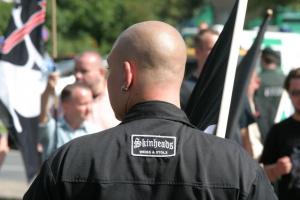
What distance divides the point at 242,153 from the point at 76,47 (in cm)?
2404

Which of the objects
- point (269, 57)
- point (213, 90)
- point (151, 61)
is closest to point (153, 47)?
point (151, 61)

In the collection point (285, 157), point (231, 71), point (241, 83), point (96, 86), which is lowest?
point (285, 157)

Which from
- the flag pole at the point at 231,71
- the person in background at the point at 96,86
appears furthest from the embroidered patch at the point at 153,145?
the person in background at the point at 96,86

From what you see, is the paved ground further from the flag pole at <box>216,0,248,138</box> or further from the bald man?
the bald man

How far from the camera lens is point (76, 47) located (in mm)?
26719

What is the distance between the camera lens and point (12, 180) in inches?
560

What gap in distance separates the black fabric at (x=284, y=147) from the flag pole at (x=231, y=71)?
80.0 inches

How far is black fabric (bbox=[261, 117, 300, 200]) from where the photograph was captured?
5738 millimetres

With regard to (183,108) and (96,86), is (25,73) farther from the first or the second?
(183,108)

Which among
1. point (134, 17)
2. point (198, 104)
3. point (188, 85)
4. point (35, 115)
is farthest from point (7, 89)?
point (134, 17)

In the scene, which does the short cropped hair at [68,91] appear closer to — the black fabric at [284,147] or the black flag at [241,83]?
the black fabric at [284,147]

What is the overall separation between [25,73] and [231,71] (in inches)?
168

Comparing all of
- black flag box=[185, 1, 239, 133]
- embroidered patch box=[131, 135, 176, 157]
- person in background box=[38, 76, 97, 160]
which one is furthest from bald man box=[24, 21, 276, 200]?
person in background box=[38, 76, 97, 160]

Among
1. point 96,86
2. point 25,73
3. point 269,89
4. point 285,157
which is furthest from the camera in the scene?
point 269,89
